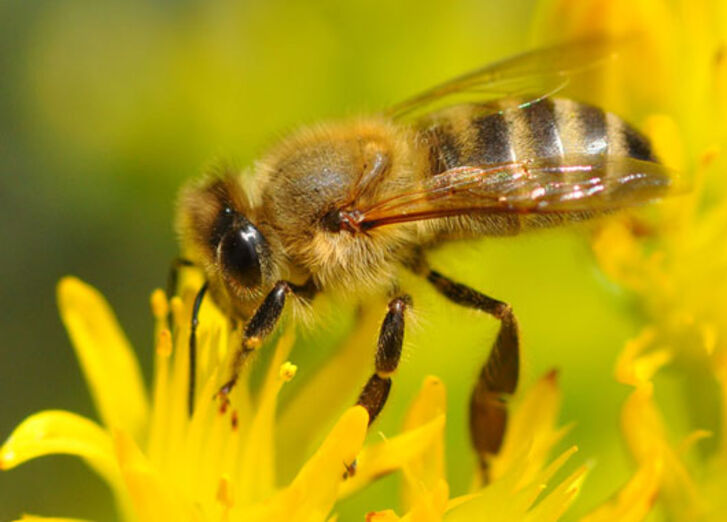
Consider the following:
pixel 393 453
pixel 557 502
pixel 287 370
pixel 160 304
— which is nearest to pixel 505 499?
pixel 557 502

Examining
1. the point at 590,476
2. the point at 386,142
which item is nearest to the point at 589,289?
the point at 590,476

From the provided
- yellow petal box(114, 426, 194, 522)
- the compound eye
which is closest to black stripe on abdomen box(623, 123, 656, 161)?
the compound eye

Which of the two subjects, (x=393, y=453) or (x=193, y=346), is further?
(x=193, y=346)

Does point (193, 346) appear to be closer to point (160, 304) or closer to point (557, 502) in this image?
point (160, 304)

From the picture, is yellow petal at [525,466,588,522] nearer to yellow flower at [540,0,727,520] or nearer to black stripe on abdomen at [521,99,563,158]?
yellow flower at [540,0,727,520]

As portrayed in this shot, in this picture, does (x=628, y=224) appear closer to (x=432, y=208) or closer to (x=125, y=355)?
(x=432, y=208)

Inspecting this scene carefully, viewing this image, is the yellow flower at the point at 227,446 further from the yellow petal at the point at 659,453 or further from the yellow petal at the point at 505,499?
the yellow petal at the point at 659,453
